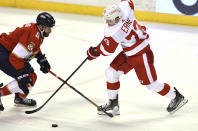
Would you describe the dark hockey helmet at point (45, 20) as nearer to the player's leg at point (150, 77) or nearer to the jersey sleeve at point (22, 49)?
the jersey sleeve at point (22, 49)

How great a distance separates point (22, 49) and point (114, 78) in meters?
0.89

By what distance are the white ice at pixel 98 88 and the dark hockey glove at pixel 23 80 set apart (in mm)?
267

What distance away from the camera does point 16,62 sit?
4.81 meters

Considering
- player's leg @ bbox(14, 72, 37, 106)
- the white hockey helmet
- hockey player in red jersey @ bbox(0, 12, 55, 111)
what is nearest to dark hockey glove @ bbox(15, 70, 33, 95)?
hockey player in red jersey @ bbox(0, 12, 55, 111)

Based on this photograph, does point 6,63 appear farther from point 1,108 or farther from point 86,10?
point 86,10

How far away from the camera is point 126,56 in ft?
16.4

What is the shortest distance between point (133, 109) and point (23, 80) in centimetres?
112

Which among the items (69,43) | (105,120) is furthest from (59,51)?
(105,120)

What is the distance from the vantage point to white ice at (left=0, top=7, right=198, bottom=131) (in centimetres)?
480

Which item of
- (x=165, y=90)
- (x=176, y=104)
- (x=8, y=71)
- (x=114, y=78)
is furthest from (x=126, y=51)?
(x=8, y=71)

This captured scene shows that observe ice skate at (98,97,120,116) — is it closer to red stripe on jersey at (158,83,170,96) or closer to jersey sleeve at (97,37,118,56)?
red stripe on jersey at (158,83,170,96)

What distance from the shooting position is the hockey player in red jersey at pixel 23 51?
4785mm

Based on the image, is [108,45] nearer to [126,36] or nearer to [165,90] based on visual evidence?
[126,36]

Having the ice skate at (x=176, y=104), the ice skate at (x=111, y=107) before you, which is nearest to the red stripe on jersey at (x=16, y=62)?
the ice skate at (x=111, y=107)
